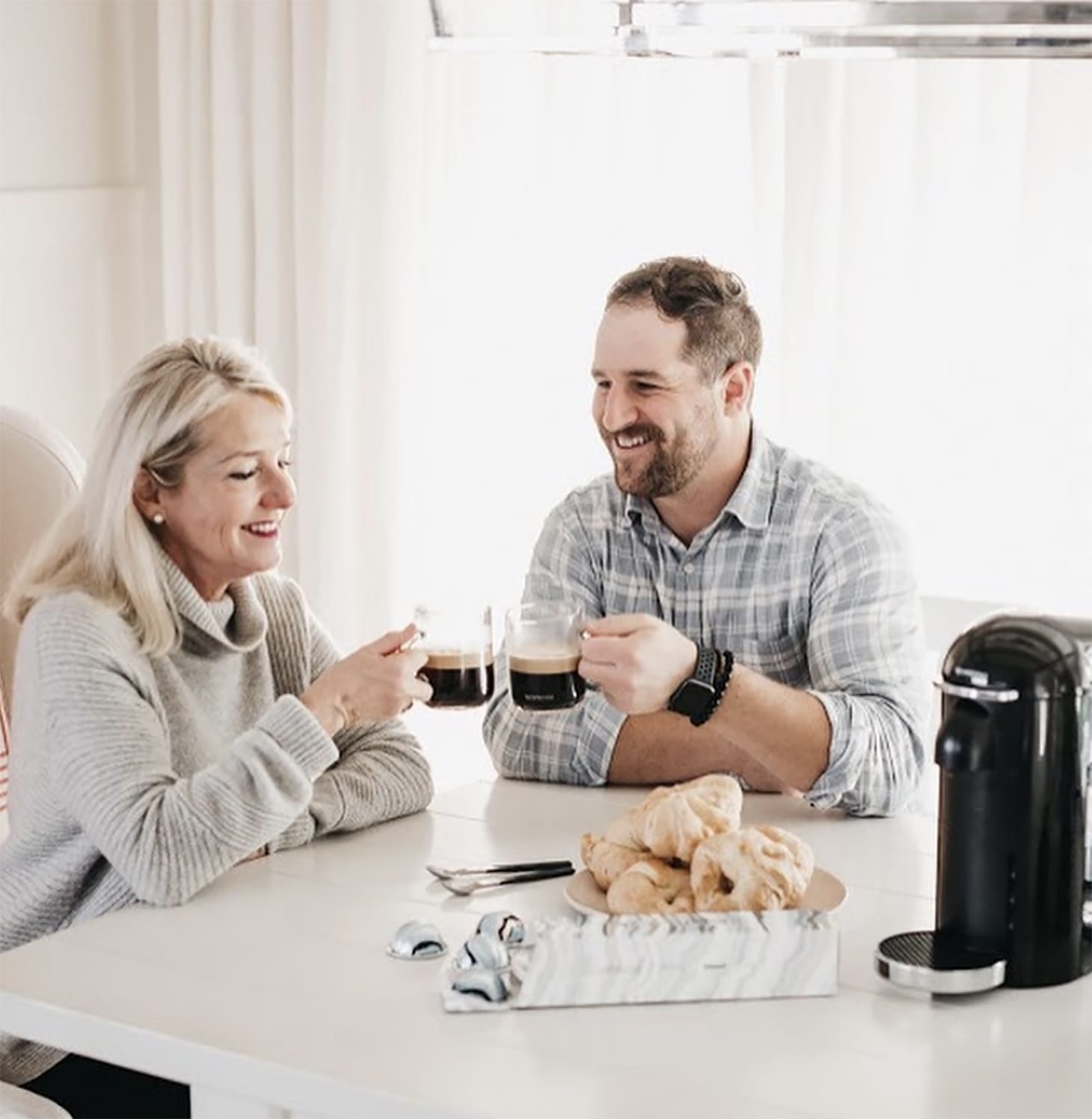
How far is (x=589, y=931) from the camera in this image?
5.60 ft

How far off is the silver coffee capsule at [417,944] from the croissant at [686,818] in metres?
0.22

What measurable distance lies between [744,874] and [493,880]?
327 millimetres

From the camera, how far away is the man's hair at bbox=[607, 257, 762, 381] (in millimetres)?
2709

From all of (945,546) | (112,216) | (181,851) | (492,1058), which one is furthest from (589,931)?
(112,216)

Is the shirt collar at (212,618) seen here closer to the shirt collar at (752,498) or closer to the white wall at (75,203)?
the shirt collar at (752,498)

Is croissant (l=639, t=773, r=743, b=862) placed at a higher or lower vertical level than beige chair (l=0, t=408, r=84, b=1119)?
lower

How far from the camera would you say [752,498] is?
2623 mm

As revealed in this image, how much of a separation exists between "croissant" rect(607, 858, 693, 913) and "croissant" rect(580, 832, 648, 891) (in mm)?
22

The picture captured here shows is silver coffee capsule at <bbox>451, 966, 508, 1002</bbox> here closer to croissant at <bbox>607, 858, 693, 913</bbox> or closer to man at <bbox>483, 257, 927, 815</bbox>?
croissant at <bbox>607, 858, 693, 913</bbox>

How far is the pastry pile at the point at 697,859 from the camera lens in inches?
71.3

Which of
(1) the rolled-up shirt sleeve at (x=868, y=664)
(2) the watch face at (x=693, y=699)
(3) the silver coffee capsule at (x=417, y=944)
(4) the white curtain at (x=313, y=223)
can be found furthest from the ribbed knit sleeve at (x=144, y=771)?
(4) the white curtain at (x=313, y=223)

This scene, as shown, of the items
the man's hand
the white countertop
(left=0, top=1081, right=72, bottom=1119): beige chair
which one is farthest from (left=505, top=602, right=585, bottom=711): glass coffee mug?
(left=0, top=1081, right=72, bottom=1119): beige chair

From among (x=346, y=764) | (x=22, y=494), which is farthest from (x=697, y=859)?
(x=22, y=494)

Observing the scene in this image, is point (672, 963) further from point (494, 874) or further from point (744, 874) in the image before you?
point (494, 874)
